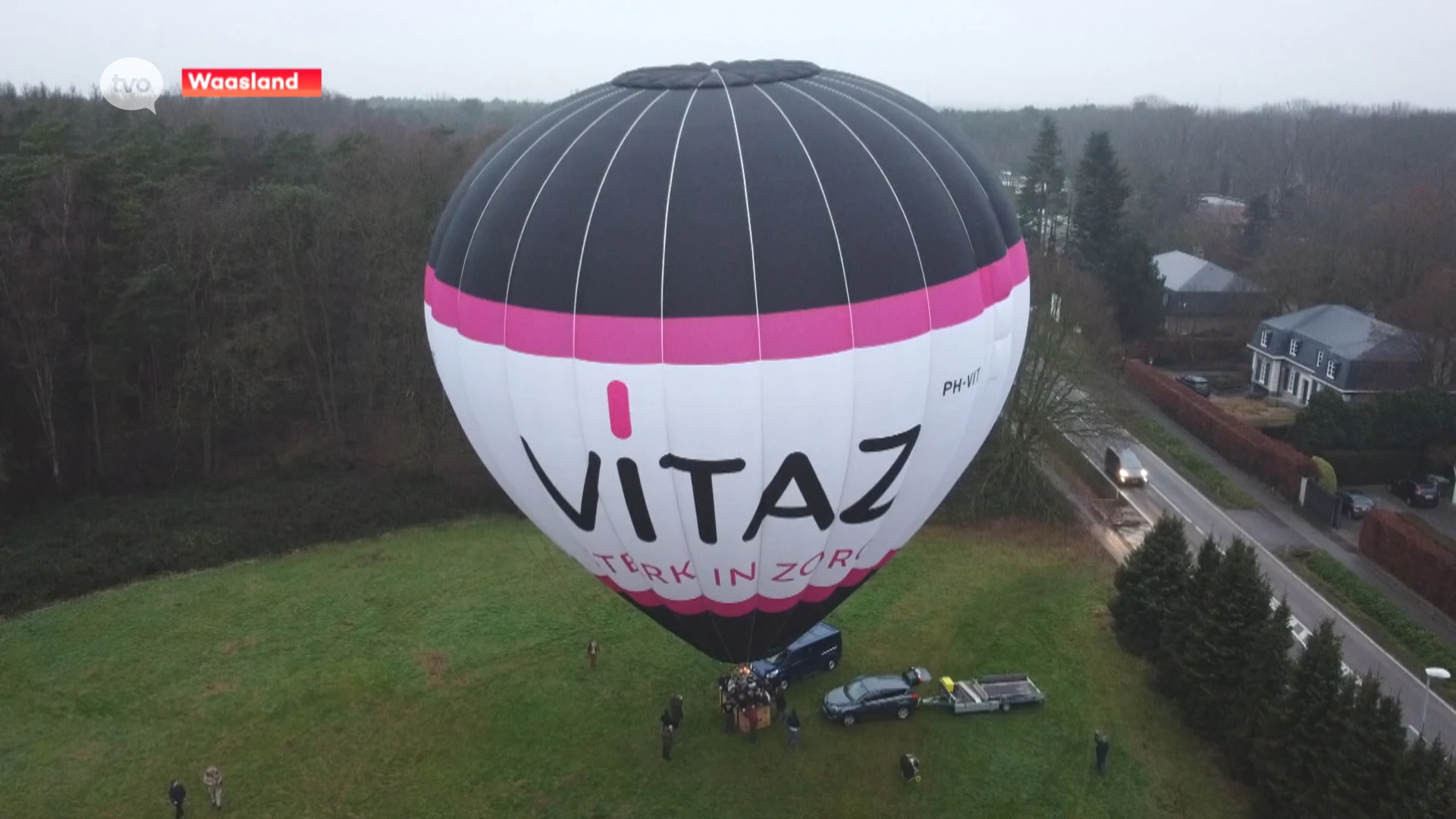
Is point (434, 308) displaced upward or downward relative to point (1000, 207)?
downward

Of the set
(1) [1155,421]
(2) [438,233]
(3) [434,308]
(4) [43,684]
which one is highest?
(2) [438,233]

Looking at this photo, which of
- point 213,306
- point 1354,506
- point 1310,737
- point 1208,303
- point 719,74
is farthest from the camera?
point 1208,303

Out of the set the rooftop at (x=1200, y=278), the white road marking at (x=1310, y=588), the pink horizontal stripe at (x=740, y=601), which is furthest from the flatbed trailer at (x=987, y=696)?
the rooftop at (x=1200, y=278)

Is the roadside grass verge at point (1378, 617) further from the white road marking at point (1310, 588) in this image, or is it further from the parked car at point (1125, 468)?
the parked car at point (1125, 468)

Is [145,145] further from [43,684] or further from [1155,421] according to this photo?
[1155,421]

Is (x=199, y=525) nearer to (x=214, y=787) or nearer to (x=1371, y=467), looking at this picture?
(x=214, y=787)

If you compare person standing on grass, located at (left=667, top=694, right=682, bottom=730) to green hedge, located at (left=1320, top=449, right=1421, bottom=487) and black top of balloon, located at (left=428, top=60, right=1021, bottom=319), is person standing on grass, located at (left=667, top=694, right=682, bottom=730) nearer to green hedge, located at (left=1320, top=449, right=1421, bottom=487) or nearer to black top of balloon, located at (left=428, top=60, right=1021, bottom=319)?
black top of balloon, located at (left=428, top=60, right=1021, bottom=319)

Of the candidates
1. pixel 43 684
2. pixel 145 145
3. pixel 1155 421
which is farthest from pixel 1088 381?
pixel 145 145

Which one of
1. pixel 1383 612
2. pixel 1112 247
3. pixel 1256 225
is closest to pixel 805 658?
pixel 1383 612
